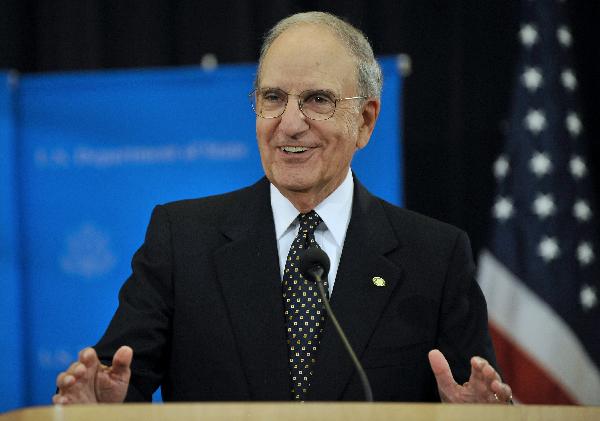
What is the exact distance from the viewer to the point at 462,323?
2.16 m

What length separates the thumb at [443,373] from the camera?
1.83 meters

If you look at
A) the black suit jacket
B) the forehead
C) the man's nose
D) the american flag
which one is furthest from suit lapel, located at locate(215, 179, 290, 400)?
the american flag

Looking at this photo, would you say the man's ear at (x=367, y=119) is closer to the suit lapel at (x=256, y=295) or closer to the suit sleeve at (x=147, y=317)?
the suit lapel at (x=256, y=295)

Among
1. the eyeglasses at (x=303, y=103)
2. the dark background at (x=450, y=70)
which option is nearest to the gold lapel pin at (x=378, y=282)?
the eyeglasses at (x=303, y=103)

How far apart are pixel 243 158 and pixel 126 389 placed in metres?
1.99

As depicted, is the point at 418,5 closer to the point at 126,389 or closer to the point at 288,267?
the point at 288,267

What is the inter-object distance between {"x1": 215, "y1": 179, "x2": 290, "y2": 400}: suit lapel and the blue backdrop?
1.44m

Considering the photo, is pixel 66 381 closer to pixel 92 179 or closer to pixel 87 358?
pixel 87 358

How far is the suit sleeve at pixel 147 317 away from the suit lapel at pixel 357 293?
1.31 ft

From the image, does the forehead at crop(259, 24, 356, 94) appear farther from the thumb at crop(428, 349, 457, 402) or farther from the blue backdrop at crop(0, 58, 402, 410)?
the blue backdrop at crop(0, 58, 402, 410)

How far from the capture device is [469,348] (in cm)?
214

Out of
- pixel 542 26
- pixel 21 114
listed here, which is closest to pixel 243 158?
pixel 21 114

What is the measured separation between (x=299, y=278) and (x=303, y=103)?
48cm

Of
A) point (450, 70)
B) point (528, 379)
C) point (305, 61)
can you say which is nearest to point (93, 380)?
point (305, 61)
